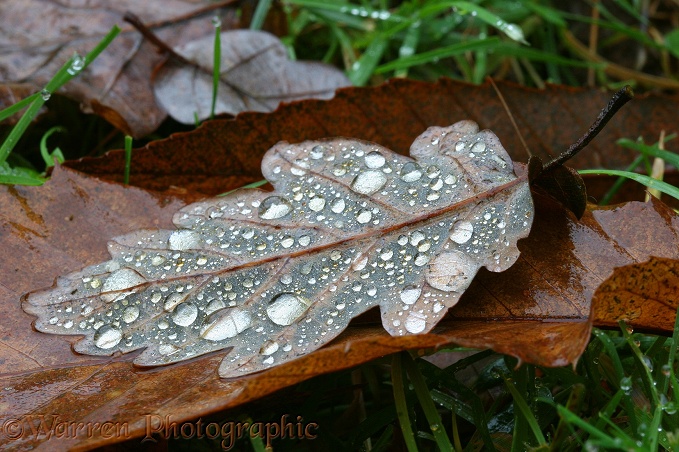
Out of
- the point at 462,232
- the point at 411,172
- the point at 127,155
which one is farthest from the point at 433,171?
the point at 127,155

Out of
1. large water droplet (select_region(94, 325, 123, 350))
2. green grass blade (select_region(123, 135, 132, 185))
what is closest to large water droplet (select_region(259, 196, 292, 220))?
large water droplet (select_region(94, 325, 123, 350))

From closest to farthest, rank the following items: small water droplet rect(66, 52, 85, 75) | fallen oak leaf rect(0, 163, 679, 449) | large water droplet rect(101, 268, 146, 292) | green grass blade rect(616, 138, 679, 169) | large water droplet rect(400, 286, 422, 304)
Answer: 1. fallen oak leaf rect(0, 163, 679, 449)
2. large water droplet rect(400, 286, 422, 304)
3. large water droplet rect(101, 268, 146, 292)
4. green grass blade rect(616, 138, 679, 169)
5. small water droplet rect(66, 52, 85, 75)

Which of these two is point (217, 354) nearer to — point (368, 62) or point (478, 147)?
point (478, 147)

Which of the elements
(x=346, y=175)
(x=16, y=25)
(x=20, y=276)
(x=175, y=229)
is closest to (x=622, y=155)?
(x=346, y=175)

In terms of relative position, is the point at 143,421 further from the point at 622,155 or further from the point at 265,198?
the point at 622,155

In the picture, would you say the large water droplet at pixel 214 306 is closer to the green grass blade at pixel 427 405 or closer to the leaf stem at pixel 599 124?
the green grass blade at pixel 427 405

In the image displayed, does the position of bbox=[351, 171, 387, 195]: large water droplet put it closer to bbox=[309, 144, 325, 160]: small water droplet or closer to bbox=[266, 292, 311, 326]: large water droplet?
bbox=[309, 144, 325, 160]: small water droplet

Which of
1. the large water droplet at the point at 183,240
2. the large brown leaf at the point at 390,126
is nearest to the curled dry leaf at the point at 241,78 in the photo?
the large brown leaf at the point at 390,126
